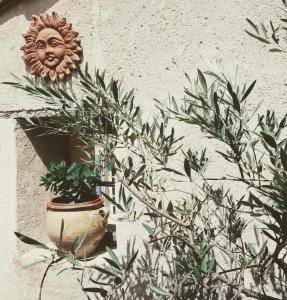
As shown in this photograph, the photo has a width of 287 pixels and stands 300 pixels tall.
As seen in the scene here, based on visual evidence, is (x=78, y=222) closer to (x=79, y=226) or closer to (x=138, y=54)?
(x=79, y=226)

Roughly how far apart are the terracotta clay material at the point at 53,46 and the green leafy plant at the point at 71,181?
492mm

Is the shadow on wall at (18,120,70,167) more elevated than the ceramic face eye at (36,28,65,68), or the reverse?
the ceramic face eye at (36,28,65,68)

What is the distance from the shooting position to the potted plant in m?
1.78

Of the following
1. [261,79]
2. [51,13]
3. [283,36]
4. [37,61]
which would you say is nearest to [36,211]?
[37,61]

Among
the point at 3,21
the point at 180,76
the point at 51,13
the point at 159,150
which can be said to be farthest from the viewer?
the point at 3,21

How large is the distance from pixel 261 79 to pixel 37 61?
1.20 m

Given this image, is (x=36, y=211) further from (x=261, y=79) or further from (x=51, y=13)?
(x=261, y=79)

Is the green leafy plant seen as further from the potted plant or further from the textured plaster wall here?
the textured plaster wall

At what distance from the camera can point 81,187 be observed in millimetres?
1887

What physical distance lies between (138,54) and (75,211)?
0.84 metres

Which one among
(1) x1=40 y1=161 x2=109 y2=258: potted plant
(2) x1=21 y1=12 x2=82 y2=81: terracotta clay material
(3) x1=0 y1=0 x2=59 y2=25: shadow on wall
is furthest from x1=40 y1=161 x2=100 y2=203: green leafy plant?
(3) x1=0 y1=0 x2=59 y2=25: shadow on wall

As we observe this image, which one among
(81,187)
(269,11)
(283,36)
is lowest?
(81,187)

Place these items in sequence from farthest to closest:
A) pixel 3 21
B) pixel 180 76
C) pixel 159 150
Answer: pixel 3 21 < pixel 180 76 < pixel 159 150

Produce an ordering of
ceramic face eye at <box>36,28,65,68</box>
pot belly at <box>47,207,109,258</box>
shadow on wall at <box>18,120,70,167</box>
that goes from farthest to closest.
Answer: shadow on wall at <box>18,120,70,167</box>
ceramic face eye at <box>36,28,65,68</box>
pot belly at <box>47,207,109,258</box>
